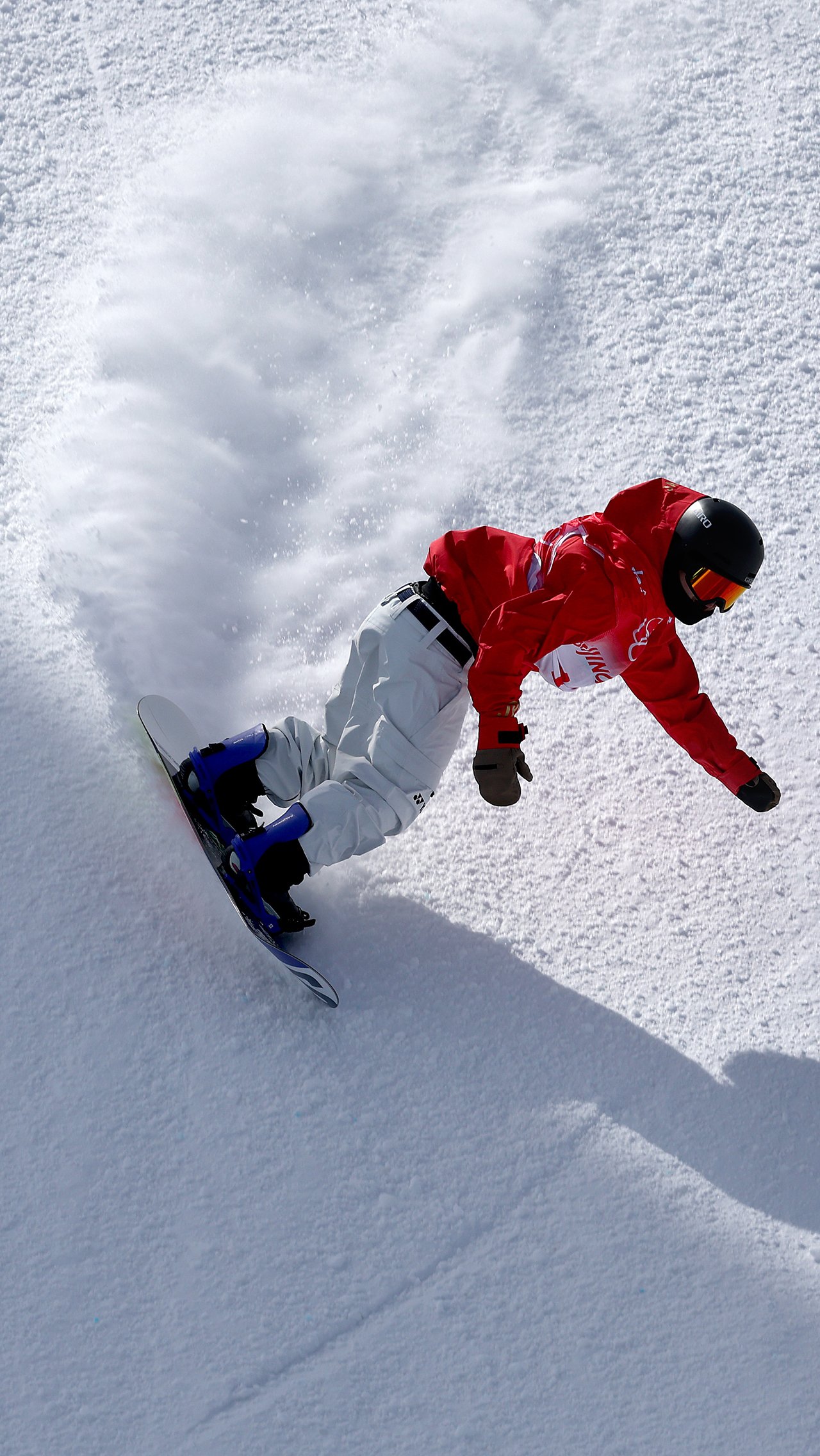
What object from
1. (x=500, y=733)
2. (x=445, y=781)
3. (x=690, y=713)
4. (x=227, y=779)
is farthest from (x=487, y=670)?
(x=445, y=781)

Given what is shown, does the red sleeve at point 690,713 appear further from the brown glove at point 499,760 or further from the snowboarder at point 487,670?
the brown glove at point 499,760

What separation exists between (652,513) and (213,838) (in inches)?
54.3

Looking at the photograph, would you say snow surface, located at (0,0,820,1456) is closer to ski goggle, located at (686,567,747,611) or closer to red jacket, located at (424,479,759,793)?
red jacket, located at (424,479,759,793)

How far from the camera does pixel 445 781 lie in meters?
3.99

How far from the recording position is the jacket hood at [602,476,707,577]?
284 cm

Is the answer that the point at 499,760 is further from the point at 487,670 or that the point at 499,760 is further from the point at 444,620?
the point at 444,620

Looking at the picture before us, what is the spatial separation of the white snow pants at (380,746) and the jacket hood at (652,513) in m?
0.54

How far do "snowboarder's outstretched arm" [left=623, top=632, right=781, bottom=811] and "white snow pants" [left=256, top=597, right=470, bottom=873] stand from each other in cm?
50

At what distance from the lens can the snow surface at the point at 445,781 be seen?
2.61 m

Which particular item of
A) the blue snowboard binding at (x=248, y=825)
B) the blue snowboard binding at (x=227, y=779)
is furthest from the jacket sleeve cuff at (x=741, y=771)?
the blue snowboard binding at (x=227, y=779)

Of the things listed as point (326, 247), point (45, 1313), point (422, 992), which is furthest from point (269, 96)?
point (45, 1313)

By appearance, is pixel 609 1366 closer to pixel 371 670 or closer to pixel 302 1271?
pixel 302 1271

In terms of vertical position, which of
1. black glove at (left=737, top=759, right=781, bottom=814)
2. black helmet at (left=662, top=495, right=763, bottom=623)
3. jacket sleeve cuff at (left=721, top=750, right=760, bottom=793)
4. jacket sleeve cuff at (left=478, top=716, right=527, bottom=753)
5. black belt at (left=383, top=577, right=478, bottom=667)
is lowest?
black glove at (left=737, top=759, right=781, bottom=814)

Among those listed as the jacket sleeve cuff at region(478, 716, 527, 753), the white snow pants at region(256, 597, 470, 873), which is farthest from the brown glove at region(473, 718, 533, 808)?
the white snow pants at region(256, 597, 470, 873)
